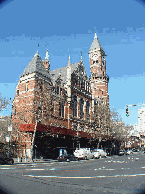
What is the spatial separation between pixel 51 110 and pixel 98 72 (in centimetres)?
3308

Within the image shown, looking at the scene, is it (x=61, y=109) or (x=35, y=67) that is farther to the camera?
(x=61, y=109)

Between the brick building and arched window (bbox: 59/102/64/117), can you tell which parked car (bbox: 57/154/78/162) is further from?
arched window (bbox: 59/102/64/117)

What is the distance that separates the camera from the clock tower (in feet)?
196

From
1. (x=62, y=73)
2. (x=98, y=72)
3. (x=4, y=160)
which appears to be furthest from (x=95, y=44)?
(x=4, y=160)

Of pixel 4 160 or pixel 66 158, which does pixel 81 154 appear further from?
pixel 4 160

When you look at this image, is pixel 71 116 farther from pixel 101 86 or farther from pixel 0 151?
pixel 101 86

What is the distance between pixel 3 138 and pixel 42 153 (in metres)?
17.4

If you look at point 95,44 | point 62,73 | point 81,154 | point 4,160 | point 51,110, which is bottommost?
point 81,154

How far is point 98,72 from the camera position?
62.2 m

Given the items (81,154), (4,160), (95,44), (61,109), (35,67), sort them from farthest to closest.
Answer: (95,44), (61,109), (35,67), (81,154), (4,160)

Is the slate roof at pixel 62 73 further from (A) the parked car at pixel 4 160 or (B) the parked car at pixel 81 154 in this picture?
(A) the parked car at pixel 4 160

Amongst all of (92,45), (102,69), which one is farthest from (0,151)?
(92,45)

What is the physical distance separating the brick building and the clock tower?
3.00 meters

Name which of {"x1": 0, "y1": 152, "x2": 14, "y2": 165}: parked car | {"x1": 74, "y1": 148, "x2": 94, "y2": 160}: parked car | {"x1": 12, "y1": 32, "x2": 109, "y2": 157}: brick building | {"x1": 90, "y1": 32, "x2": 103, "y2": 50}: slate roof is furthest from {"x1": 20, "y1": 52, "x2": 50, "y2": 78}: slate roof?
{"x1": 90, "y1": 32, "x2": 103, "y2": 50}: slate roof
